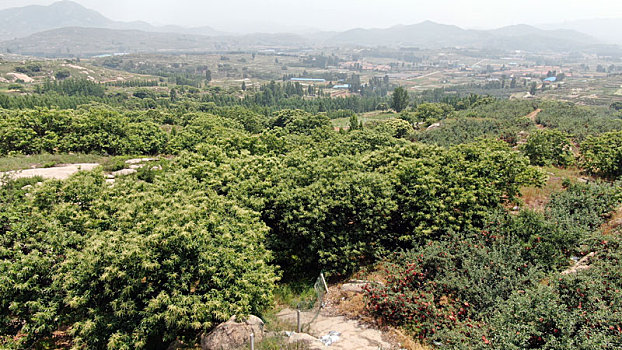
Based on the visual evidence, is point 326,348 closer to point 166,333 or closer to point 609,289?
point 166,333

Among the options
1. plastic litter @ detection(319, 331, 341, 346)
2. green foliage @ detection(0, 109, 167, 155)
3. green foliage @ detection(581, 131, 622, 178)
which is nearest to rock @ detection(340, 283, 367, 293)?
plastic litter @ detection(319, 331, 341, 346)

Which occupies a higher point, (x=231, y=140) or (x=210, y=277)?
(x=231, y=140)

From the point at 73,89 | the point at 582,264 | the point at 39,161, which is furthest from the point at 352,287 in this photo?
the point at 73,89

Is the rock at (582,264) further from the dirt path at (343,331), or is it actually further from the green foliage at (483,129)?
the green foliage at (483,129)

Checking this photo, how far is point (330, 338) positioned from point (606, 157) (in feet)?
65.2

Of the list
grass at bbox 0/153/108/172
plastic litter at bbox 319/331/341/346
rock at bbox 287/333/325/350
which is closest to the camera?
rock at bbox 287/333/325/350

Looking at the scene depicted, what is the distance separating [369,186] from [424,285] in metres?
4.68

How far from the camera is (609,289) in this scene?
29.3 ft

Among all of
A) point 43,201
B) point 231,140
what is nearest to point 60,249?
point 43,201

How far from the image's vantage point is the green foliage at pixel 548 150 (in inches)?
971

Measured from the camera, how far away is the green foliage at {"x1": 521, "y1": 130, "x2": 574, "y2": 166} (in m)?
24.7

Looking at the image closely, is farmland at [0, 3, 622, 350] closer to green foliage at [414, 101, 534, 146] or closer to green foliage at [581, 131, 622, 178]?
green foliage at [581, 131, 622, 178]

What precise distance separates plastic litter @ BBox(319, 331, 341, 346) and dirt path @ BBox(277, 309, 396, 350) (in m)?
0.09

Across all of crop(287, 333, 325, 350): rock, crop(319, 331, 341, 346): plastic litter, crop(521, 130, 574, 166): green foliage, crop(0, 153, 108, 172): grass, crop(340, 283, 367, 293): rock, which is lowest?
crop(340, 283, 367, 293): rock
